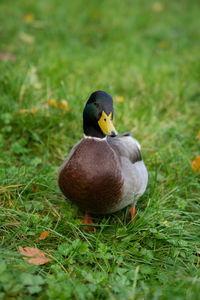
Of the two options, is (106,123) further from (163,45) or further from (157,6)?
(157,6)

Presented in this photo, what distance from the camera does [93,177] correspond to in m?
2.15

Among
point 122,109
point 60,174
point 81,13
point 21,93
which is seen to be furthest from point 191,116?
point 81,13

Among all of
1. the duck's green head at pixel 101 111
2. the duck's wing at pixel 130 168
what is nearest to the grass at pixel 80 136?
the duck's wing at pixel 130 168

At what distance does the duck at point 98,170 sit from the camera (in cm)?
216

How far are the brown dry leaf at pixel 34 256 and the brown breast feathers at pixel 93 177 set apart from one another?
0.45 meters

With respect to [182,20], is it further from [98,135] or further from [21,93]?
[98,135]

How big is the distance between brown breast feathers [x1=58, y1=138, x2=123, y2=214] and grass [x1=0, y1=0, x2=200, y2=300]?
0.69 ft

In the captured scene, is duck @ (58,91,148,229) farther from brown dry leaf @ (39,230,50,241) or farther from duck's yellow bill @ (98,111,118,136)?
brown dry leaf @ (39,230,50,241)

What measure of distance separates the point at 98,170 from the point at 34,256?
0.68m

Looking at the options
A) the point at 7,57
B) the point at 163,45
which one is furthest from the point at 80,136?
the point at 163,45

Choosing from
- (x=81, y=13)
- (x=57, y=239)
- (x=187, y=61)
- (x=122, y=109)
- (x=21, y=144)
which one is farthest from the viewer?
Result: (x=81, y=13)

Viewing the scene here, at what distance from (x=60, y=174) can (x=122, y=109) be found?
1.57 meters

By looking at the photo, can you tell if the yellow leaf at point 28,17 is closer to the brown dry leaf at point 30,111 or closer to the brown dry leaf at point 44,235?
the brown dry leaf at point 30,111

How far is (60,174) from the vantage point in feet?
7.57
